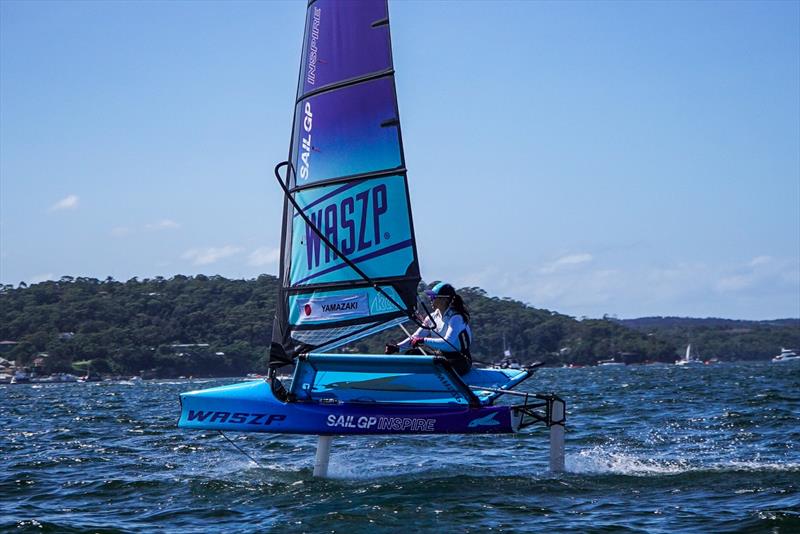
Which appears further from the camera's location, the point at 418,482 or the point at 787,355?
the point at 787,355

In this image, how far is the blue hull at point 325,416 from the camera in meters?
10.0

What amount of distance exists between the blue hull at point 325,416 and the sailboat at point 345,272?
1 cm

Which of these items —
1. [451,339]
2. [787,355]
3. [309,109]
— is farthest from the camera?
[787,355]

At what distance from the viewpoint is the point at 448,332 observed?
1073cm

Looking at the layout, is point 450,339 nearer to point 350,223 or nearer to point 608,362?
point 350,223

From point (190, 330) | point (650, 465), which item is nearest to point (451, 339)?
point (650, 465)

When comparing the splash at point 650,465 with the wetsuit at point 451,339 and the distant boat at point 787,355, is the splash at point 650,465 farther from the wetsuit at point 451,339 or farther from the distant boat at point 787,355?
the distant boat at point 787,355

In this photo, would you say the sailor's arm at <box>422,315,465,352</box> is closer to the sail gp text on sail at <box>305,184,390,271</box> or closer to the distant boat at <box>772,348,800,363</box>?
the sail gp text on sail at <box>305,184,390,271</box>

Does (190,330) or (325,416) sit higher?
(190,330)

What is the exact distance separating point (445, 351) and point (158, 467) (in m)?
3.78

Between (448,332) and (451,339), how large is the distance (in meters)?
0.08

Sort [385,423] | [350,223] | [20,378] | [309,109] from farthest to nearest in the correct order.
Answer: [20,378] → [309,109] → [350,223] → [385,423]

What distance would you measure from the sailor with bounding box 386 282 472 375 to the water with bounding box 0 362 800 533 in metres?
1.23

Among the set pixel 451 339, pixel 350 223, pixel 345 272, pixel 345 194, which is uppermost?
pixel 345 194
